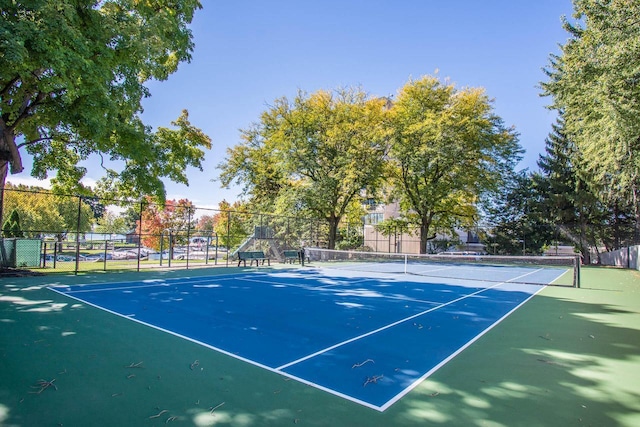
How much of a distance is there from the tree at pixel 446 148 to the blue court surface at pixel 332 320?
51.3 feet

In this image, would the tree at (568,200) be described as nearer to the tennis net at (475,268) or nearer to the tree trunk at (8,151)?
the tennis net at (475,268)

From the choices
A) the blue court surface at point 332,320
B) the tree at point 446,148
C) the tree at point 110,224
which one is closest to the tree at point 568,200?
the tree at point 446,148

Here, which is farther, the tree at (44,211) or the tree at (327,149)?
the tree at (44,211)

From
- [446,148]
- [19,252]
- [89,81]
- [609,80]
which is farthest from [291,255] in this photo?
[609,80]

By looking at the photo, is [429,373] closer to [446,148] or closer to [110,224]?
[446,148]

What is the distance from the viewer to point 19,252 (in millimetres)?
15328

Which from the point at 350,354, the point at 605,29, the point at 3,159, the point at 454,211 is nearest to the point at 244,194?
the point at 454,211

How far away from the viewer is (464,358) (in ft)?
16.0

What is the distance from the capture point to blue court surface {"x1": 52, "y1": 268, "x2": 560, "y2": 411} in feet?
14.3

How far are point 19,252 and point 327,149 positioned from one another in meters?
19.8

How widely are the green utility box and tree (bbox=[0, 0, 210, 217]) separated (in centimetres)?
314

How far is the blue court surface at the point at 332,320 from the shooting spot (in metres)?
4.36

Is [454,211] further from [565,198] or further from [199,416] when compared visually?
[199,416]

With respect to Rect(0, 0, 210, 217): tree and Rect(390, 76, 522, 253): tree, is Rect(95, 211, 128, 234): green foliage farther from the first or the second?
Rect(390, 76, 522, 253): tree
